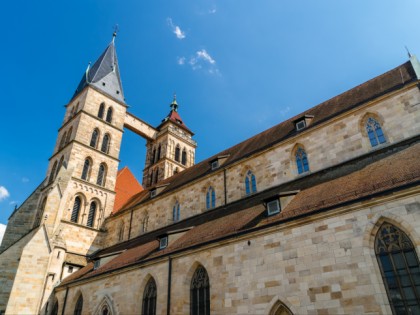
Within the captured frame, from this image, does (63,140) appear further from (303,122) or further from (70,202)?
(303,122)

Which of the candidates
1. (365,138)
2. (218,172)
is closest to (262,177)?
(218,172)

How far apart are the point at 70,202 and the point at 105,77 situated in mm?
13658

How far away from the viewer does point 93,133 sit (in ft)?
91.6

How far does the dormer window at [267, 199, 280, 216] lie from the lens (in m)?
11.6

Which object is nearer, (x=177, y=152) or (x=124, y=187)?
(x=124, y=187)

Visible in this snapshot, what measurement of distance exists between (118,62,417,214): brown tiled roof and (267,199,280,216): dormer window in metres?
5.54

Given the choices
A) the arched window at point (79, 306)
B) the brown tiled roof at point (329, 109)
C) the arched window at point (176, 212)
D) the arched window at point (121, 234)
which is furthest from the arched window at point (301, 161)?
the arched window at point (121, 234)

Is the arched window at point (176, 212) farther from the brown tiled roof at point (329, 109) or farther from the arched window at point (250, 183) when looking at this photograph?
the arched window at point (250, 183)

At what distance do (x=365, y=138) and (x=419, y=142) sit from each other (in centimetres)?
231

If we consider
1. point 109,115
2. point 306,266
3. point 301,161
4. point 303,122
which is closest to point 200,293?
point 306,266

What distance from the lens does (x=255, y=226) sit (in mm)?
11219

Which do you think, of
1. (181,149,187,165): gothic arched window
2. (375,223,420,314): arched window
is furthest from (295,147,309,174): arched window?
(181,149,187,165): gothic arched window

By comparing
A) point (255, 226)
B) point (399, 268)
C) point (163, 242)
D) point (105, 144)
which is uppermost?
point (105, 144)

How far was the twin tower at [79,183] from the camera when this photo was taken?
1878cm
